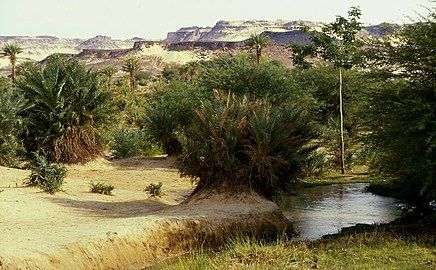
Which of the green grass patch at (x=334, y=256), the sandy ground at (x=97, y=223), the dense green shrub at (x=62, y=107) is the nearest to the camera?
the green grass patch at (x=334, y=256)

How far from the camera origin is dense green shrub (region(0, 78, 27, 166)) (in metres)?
20.8

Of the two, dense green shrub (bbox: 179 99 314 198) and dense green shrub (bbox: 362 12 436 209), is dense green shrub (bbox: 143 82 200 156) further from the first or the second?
dense green shrub (bbox: 362 12 436 209)

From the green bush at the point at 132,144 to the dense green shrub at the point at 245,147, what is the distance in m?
14.7

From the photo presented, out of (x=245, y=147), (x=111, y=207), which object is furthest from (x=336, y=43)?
(x=111, y=207)

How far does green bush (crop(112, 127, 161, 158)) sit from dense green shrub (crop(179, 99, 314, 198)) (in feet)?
48.2

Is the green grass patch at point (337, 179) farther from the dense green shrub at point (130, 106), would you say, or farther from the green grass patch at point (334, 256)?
the dense green shrub at point (130, 106)

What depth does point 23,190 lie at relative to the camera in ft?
53.0

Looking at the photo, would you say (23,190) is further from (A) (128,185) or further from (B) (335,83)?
(B) (335,83)

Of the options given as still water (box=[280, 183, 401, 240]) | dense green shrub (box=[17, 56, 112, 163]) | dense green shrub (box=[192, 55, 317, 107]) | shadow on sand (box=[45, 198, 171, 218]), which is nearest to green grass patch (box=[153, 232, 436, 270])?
still water (box=[280, 183, 401, 240])

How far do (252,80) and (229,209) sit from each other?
55.8 feet

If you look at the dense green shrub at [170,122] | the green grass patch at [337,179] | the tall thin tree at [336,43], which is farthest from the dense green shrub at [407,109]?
the dense green shrub at [170,122]

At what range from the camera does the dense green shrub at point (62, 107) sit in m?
22.2

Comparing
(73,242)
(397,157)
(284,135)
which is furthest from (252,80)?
(73,242)

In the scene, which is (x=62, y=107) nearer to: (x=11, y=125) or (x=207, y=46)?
(x=11, y=125)
